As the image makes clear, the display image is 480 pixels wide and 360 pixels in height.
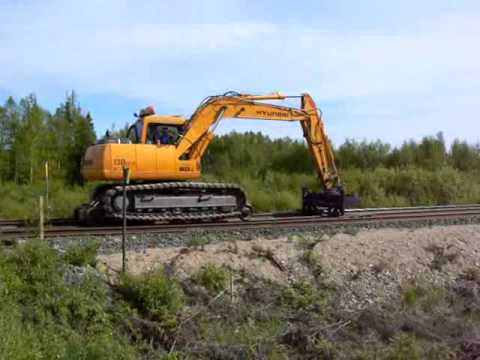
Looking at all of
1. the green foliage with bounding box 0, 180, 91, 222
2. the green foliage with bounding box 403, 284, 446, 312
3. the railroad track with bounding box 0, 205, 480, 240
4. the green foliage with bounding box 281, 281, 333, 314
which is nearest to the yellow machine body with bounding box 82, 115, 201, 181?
the railroad track with bounding box 0, 205, 480, 240

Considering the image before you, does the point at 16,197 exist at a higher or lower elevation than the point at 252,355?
higher

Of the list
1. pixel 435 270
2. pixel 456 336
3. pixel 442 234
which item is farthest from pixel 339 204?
pixel 456 336

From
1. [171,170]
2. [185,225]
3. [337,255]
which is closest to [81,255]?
[337,255]

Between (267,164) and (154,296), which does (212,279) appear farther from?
(267,164)

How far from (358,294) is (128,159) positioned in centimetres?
749

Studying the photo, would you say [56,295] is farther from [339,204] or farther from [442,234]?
[339,204]

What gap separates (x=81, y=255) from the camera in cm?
1017

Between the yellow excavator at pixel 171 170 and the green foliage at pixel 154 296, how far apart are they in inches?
249

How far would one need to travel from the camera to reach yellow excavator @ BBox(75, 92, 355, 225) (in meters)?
16.2

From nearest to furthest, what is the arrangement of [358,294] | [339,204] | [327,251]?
[358,294]
[327,251]
[339,204]

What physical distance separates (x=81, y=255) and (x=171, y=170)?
7.04m

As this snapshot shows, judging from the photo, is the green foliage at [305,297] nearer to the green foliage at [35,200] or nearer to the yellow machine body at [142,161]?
the yellow machine body at [142,161]

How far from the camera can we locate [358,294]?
11273 millimetres

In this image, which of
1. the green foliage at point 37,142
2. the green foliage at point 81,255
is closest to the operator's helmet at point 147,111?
the green foliage at point 81,255
